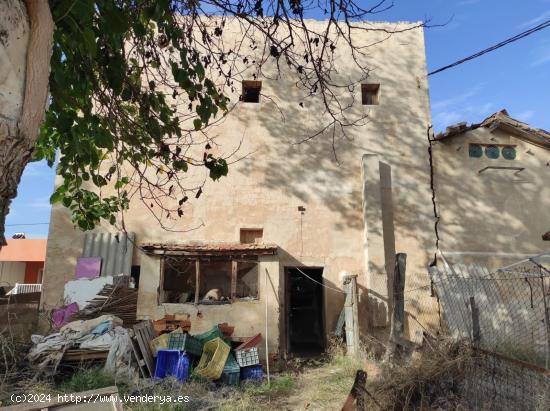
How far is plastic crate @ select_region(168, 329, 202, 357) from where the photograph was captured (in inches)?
315

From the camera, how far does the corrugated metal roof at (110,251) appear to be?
10.4 metres

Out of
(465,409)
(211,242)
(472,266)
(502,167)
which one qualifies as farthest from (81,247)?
(502,167)

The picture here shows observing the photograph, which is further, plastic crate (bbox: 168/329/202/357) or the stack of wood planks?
the stack of wood planks

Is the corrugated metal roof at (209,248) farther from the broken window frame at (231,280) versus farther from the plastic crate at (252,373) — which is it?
the plastic crate at (252,373)

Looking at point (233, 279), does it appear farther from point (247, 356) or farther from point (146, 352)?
point (146, 352)

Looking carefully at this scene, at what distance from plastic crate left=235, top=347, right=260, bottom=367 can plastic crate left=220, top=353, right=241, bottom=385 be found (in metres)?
0.15

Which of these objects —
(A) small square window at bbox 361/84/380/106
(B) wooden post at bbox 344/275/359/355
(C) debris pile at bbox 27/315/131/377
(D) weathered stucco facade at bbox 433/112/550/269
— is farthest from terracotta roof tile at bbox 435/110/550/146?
(C) debris pile at bbox 27/315/131/377

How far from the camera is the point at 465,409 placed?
14.4ft

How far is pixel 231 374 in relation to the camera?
8148 millimetres

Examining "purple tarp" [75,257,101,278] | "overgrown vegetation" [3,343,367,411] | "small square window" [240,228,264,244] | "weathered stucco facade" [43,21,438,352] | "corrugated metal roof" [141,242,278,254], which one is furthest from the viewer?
"small square window" [240,228,264,244]

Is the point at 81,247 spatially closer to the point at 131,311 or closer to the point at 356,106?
the point at 131,311

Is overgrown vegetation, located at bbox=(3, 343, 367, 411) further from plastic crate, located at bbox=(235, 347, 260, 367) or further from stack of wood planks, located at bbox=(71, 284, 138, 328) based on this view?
stack of wood planks, located at bbox=(71, 284, 138, 328)

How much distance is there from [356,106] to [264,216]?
168 inches

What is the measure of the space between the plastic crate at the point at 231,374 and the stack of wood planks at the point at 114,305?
8.90ft
